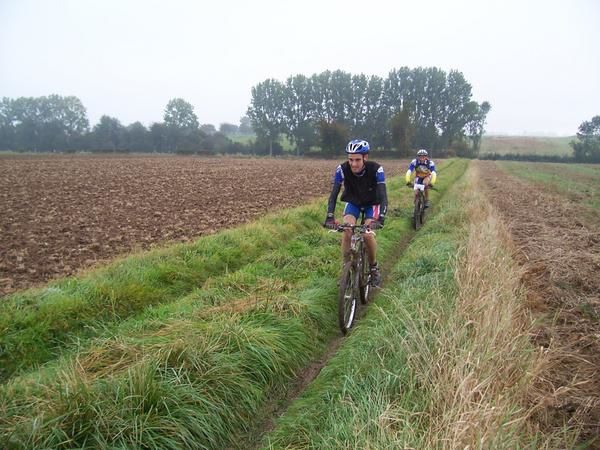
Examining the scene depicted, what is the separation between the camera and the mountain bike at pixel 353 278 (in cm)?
522

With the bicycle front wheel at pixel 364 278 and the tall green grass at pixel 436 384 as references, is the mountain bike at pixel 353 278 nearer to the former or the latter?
the bicycle front wheel at pixel 364 278

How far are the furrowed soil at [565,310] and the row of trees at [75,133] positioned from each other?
79836mm

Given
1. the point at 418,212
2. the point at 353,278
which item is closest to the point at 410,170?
the point at 418,212

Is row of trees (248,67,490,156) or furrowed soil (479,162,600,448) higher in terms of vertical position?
row of trees (248,67,490,156)

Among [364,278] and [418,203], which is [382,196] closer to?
[364,278]

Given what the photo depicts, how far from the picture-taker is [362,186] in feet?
20.4

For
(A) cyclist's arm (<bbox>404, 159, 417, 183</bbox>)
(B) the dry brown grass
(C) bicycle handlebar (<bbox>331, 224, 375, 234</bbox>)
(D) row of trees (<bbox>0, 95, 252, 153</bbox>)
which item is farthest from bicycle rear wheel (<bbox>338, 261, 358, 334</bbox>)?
(D) row of trees (<bbox>0, 95, 252, 153</bbox>)

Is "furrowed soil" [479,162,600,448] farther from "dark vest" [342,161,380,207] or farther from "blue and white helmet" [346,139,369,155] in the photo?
"blue and white helmet" [346,139,369,155]

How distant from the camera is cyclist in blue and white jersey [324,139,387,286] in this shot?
5730 mm

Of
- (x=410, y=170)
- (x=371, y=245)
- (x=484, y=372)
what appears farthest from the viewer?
(x=410, y=170)

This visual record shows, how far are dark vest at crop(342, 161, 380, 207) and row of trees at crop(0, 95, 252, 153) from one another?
80.1 metres

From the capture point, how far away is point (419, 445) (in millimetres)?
2480

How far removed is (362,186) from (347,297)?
1.95 m

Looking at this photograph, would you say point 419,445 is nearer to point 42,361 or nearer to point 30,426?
point 30,426
